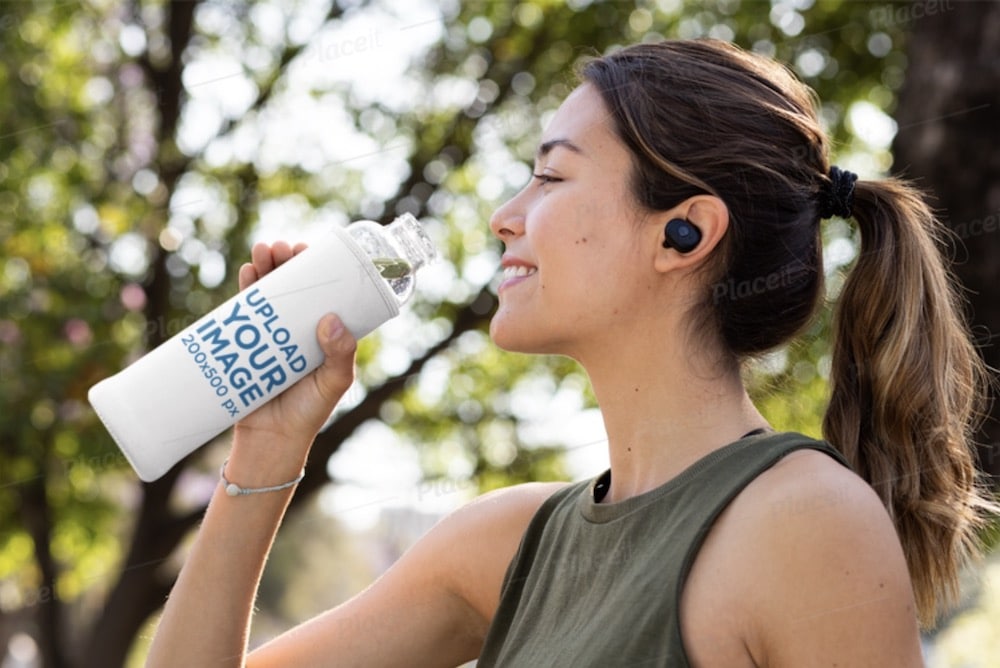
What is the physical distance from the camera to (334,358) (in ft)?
7.06

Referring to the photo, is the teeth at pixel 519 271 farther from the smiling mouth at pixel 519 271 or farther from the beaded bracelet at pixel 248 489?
the beaded bracelet at pixel 248 489

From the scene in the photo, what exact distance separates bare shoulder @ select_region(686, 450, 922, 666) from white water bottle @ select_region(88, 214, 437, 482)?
0.73 metres

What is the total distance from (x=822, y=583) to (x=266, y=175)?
5.93 metres

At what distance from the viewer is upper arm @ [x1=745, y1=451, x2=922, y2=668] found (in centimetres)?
163

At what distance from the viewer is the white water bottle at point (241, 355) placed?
2.11 meters

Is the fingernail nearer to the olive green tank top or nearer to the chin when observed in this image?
the chin

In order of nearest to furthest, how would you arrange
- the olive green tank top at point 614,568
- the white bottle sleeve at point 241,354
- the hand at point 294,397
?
1. the olive green tank top at point 614,568
2. the white bottle sleeve at point 241,354
3. the hand at point 294,397

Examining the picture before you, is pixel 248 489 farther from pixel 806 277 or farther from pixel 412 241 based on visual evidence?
pixel 806 277

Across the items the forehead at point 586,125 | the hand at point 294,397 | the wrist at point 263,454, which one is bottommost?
the wrist at point 263,454

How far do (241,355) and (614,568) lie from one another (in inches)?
26.7

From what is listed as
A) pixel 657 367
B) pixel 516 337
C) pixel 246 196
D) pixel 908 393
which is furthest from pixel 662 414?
pixel 246 196

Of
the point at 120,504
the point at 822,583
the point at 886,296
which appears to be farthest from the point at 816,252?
the point at 120,504

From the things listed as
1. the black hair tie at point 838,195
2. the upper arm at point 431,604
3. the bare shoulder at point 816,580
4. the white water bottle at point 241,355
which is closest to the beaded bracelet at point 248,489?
the white water bottle at point 241,355

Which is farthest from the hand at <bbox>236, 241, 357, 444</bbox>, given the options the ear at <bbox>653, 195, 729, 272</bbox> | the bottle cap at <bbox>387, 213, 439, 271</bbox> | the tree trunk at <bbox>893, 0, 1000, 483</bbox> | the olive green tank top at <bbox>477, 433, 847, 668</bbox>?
the tree trunk at <bbox>893, 0, 1000, 483</bbox>
